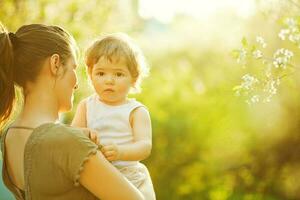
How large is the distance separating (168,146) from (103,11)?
10.6 feet

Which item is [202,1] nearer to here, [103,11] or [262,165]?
[103,11]

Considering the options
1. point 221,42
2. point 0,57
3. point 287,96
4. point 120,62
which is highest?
point 221,42

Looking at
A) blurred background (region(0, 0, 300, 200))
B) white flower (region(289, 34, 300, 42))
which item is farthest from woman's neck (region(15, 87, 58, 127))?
blurred background (region(0, 0, 300, 200))

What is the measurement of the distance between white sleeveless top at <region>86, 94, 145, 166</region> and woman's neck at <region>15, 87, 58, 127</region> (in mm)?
538

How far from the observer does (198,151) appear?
812cm

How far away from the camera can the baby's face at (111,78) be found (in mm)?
2895

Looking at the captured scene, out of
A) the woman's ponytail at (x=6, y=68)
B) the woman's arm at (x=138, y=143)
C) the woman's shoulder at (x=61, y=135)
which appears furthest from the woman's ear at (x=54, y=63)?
the woman's arm at (x=138, y=143)

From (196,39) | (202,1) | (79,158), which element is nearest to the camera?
(79,158)

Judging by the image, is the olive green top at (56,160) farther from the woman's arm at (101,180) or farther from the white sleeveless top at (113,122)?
the white sleeveless top at (113,122)

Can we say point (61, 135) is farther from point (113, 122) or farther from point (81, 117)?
point (81, 117)

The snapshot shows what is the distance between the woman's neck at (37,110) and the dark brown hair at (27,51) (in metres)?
0.06

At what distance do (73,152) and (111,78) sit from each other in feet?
2.70

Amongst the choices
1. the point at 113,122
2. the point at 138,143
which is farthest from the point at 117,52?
the point at 138,143

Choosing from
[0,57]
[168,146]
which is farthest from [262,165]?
[0,57]
